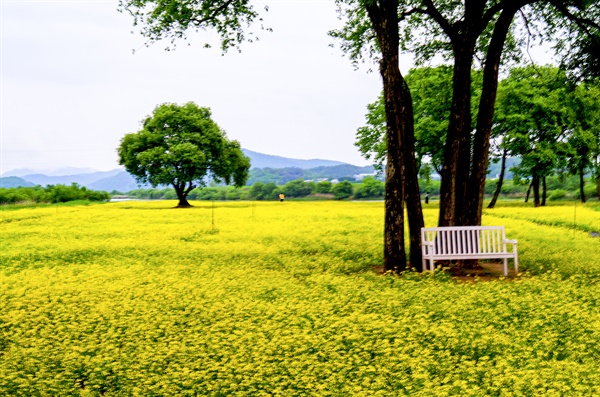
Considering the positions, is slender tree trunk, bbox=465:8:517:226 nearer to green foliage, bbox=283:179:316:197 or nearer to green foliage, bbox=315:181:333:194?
green foliage, bbox=315:181:333:194

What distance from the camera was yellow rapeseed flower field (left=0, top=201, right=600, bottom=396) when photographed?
7.95m

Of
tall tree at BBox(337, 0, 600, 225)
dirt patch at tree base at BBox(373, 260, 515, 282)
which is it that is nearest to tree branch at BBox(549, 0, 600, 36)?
tall tree at BBox(337, 0, 600, 225)

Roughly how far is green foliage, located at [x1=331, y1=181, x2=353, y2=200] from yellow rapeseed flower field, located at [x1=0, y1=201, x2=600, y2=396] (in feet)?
269

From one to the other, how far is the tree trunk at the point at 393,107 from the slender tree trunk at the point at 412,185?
144mm

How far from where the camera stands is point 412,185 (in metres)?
16.8

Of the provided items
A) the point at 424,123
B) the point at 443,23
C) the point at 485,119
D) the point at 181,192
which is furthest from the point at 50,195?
the point at 485,119

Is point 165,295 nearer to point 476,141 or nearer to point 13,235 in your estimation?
point 476,141

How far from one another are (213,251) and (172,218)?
19.2 meters

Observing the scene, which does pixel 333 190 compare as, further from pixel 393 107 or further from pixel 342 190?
pixel 393 107

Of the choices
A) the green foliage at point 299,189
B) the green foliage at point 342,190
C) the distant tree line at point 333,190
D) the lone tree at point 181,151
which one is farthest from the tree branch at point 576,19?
the green foliage at point 299,189

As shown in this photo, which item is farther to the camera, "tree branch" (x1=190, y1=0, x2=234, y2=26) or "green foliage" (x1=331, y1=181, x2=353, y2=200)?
"green foliage" (x1=331, y1=181, x2=353, y2=200)

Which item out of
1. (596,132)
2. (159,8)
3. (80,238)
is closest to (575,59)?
(159,8)

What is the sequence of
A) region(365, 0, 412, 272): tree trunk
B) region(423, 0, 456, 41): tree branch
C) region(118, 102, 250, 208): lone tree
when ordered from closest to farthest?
region(365, 0, 412, 272): tree trunk
region(423, 0, 456, 41): tree branch
region(118, 102, 250, 208): lone tree

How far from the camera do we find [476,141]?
17.7m
